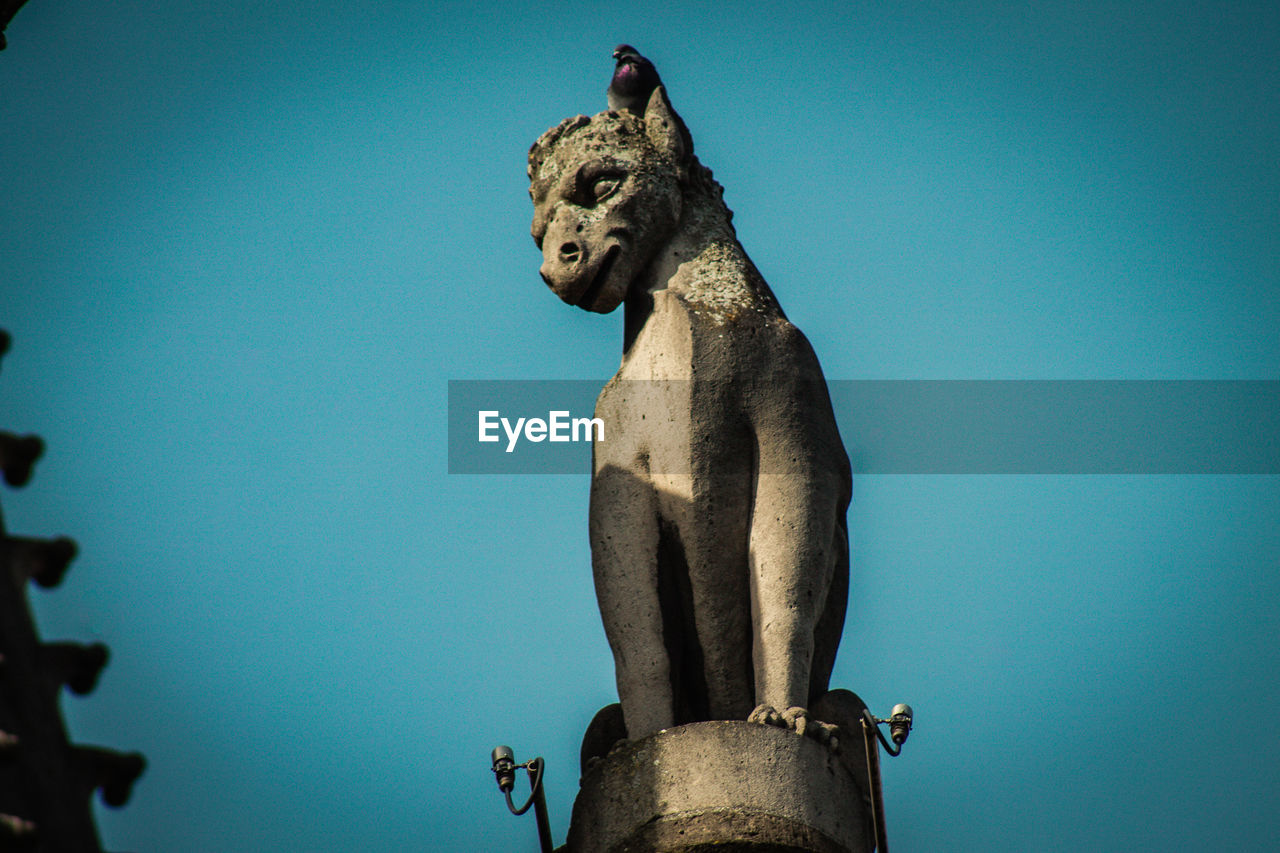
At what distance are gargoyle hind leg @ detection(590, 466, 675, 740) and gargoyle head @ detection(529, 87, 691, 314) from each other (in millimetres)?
1208

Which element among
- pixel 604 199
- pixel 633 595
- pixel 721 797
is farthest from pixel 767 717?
pixel 604 199

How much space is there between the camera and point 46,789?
4820 mm

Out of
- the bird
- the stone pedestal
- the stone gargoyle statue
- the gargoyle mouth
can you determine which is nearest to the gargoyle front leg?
the stone gargoyle statue

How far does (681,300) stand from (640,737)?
8.00ft

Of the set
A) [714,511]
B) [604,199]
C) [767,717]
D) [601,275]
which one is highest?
[604,199]

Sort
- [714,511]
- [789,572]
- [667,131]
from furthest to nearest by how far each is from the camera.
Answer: [667,131], [714,511], [789,572]

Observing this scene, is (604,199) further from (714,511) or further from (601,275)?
(714,511)

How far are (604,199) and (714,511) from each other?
80.7 inches

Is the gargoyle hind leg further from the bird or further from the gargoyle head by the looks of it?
the bird

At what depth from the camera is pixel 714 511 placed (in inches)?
359

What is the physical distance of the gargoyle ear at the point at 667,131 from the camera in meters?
10.3

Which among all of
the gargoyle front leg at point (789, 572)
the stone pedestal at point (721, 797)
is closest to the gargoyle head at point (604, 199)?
the gargoyle front leg at point (789, 572)

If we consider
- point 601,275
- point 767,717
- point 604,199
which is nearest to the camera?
point 767,717

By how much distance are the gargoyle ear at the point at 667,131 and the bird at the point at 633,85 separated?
0.09 meters
